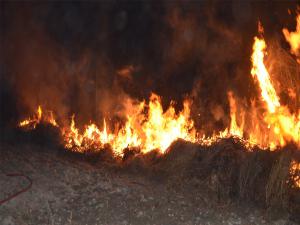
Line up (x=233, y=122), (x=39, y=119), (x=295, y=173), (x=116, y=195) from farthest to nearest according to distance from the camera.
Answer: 1. (x=39, y=119)
2. (x=233, y=122)
3. (x=116, y=195)
4. (x=295, y=173)

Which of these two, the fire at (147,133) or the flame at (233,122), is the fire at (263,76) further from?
the fire at (147,133)

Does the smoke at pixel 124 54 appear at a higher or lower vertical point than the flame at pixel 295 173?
higher

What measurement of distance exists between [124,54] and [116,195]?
7.72ft

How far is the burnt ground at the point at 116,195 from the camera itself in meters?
4.97

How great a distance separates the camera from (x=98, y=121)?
735 cm

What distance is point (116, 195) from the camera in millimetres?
5418

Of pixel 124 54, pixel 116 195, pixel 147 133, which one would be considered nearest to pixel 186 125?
pixel 147 133

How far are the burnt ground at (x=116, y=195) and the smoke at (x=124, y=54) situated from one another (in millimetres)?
1017

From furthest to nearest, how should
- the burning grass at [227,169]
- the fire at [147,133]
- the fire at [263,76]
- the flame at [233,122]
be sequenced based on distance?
the fire at [147,133], the flame at [233,122], the fire at [263,76], the burning grass at [227,169]

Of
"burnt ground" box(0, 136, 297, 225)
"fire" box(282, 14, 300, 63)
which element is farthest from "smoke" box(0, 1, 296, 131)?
"burnt ground" box(0, 136, 297, 225)

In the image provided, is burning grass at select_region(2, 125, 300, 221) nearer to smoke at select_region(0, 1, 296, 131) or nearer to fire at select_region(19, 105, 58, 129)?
smoke at select_region(0, 1, 296, 131)

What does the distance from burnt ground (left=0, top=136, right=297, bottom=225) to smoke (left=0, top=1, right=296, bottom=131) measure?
1.02 meters

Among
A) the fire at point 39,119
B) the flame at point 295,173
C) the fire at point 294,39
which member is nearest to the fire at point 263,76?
the fire at point 294,39

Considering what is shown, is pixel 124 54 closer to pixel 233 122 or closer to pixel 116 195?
pixel 233 122
